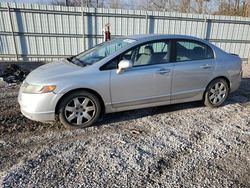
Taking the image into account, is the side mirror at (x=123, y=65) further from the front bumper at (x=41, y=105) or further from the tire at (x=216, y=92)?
the tire at (x=216, y=92)

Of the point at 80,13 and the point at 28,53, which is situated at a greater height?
the point at 80,13

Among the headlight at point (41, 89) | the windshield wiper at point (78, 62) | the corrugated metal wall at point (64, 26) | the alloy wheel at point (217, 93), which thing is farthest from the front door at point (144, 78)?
the corrugated metal wall at point (64, 26)

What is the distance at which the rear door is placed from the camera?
13.5ft

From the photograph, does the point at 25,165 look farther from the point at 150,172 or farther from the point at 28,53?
the point at 28,53

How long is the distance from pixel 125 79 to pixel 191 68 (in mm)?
1383

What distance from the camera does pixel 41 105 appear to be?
3.33 m

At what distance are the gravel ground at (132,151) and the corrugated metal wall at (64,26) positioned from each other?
5.24m

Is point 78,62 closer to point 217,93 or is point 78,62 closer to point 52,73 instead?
point 52,73

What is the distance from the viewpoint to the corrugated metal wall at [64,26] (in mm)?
8578

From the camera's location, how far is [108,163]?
2777mm

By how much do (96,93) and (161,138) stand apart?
4.20 ft

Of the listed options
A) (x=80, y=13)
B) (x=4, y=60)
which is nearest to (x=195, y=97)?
(x=80, y=13)

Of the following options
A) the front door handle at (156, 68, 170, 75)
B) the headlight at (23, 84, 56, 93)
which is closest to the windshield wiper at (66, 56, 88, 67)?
the headlight at (23, 84, 56, 93)

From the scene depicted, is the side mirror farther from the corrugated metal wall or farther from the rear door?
the corrugated metal wall
